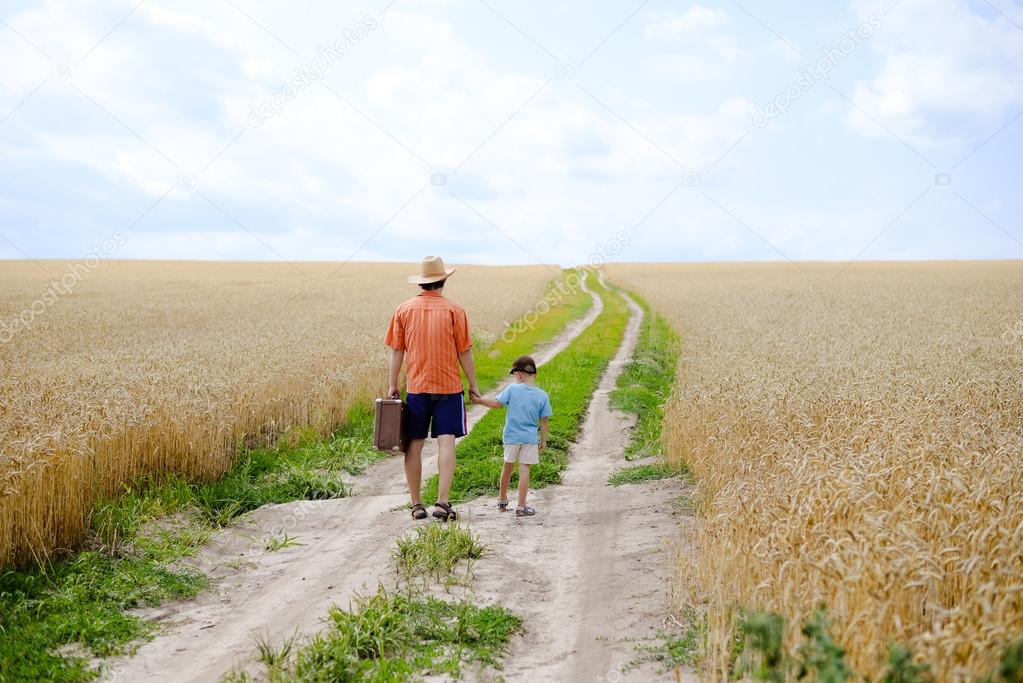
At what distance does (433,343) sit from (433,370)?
286 mm

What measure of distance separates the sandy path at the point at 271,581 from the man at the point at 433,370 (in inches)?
23.8

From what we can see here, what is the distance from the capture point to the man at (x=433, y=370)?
8.57 meters

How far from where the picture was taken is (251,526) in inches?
358

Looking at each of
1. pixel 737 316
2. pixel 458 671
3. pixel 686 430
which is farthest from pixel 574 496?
pixel 737 316

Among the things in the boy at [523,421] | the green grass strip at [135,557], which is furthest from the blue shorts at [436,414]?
the green grass strip at [135,557]

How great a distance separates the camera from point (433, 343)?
8.55 m

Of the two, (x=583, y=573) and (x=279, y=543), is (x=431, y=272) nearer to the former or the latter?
(x=279, y=543)

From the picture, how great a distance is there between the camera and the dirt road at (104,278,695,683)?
5.72 metres

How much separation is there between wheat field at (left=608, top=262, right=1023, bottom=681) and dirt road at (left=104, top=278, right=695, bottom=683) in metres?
0.56

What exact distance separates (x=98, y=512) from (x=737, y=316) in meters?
23.6

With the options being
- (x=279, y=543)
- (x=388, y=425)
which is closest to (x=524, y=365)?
(x=388, y=425)

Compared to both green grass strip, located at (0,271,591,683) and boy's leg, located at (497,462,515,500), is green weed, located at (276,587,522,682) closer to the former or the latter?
green grass strip, located at (0,271,591,683)

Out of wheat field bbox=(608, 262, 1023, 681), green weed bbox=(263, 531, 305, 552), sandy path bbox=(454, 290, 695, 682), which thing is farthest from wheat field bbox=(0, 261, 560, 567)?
wheat field bbox=(608, 262, 1023, 681)

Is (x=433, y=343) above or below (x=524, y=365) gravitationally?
above
